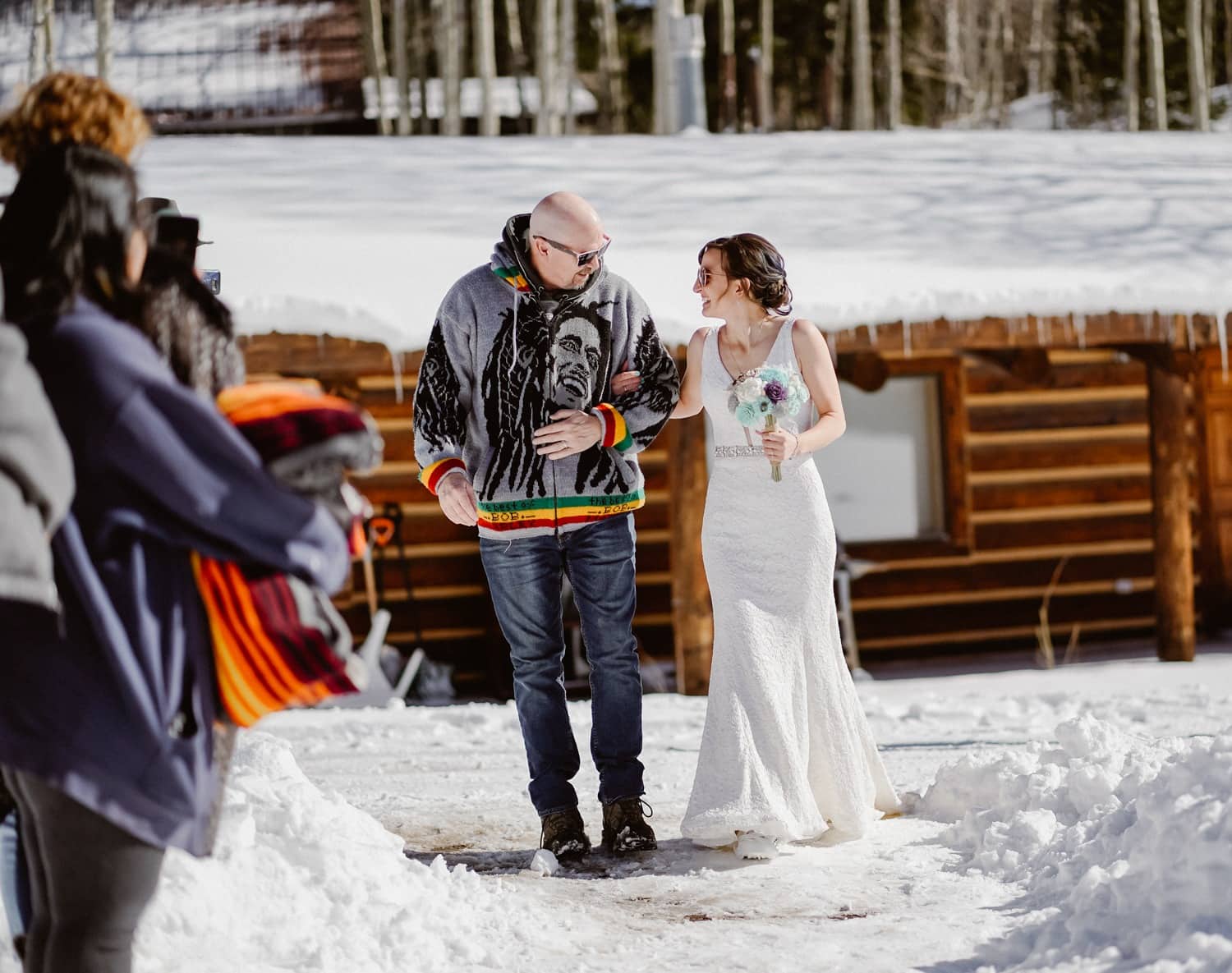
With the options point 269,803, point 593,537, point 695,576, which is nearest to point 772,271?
point 593,537

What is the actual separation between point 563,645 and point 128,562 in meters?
2.31

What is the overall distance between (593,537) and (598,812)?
1196mm

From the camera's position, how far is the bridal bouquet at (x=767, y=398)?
14.0 feet

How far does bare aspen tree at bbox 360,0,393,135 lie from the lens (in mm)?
21509

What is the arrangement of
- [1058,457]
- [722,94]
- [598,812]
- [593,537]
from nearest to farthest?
[593,537] → [598,812] → [1058,457] → [722,94]

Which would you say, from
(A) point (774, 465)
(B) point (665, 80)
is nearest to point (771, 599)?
(A) point (774, 465)

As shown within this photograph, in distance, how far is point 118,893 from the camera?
6.73 ft

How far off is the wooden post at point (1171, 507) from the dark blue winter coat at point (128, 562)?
7562mm

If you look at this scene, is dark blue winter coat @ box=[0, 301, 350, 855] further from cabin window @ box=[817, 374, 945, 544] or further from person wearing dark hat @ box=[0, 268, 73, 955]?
cabin window @ box=[817, 374, 945, 544]

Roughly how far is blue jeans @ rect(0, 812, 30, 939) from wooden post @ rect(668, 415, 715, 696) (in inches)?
224

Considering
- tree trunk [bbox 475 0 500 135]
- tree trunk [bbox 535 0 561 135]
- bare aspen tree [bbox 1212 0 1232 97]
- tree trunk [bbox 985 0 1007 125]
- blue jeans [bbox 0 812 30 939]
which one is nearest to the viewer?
blue jeans [bbox 0 812 30 939]

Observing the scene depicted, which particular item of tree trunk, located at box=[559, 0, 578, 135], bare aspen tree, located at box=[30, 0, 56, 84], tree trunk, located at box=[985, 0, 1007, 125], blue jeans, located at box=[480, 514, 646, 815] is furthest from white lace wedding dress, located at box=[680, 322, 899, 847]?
tree trunk, located at box=[985, 0, 1007, 125]

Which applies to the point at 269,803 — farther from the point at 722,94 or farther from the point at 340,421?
the point at 722,94

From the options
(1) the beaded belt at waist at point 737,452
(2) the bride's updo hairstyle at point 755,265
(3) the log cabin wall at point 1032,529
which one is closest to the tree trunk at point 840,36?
(3) the log cabin wall at point 1032,529
